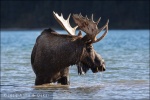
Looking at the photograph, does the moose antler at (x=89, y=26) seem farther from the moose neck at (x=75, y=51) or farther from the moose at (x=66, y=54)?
the moose neck at (x=75, y=51)

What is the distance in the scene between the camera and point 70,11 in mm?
90812

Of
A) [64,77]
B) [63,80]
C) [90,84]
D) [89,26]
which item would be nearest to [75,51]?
[89,26]

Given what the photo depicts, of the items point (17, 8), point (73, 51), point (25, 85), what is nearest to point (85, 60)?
point (73, 51)

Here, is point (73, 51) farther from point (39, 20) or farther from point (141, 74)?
point (39, 20)

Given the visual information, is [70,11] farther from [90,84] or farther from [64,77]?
[64,77]

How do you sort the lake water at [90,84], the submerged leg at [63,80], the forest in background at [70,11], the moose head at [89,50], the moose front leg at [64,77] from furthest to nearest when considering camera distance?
the forest in background at [70,11], the submerged leg at [63,80], the moose front leg at [64,77], the moose head at [89,50], the lake water at [90,84]

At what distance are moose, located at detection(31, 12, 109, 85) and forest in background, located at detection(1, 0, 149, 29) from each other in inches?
2518

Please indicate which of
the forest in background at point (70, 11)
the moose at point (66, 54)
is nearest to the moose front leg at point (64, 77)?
the moose at point (66, 54)

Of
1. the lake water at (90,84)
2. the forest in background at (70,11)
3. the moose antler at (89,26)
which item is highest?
the forest in background at (70,11)

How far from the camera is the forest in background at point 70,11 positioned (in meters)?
84.4

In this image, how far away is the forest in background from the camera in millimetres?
84438

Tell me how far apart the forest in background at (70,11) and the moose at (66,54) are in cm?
6396

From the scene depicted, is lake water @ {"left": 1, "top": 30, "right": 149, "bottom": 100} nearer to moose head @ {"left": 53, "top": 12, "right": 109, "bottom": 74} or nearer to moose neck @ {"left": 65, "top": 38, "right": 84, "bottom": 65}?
moose head @ {"left": 53, "top": 12, "right": 109, "bottom": 74}

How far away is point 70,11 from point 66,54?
74153mm
